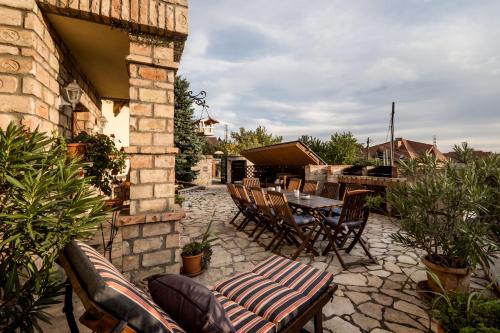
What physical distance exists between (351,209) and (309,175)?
5.10 metres

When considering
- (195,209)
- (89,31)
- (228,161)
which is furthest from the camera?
(228,161)

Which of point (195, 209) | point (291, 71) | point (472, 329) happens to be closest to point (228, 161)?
point (291, 71)

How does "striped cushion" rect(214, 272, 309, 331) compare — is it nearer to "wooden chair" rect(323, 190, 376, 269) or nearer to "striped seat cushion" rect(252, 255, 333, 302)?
"striped seat cushion" rect(252, 255, 333, 302)

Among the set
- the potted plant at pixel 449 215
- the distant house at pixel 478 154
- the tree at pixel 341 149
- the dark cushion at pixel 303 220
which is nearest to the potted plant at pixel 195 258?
the dark cushion at pixel 303 220

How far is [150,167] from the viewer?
2.30 meters

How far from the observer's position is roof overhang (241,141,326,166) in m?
8.84

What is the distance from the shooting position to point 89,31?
2.36 meters

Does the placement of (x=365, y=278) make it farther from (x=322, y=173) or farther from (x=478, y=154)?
(x=322, y=173)

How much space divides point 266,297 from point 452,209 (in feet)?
6.78

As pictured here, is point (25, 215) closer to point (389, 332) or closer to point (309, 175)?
point (389, 332)

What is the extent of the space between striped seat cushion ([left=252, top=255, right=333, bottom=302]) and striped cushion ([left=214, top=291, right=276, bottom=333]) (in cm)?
40

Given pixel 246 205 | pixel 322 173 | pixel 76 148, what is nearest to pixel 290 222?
pixel 246 205

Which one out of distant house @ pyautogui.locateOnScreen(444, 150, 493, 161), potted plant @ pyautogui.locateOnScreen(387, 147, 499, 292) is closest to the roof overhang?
distant house @ pyautogui.locateOnScreen(444, 150, 493, 161)

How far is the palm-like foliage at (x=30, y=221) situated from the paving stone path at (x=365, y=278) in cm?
183
